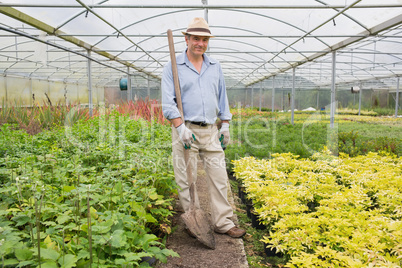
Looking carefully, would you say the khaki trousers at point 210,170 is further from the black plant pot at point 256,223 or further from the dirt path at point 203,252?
the black plant pot at point 256,223

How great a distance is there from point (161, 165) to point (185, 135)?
62 centimetres

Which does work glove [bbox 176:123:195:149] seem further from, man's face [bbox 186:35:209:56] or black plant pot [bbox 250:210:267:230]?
black plant pot [bbox 250:210:267:230]

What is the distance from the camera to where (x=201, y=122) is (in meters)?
2.51

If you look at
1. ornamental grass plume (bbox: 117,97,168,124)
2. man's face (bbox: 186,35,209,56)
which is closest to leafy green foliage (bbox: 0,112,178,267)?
man's face (bbox: 186,35,209,56)

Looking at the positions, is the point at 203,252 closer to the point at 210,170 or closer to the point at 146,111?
the point at 210,170

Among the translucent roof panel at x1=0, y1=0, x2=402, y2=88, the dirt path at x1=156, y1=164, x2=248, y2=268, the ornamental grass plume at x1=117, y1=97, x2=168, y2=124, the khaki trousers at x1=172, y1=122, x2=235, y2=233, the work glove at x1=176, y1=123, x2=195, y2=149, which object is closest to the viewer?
the dirt path at x1=156, y1=164, x2=248, y2=268

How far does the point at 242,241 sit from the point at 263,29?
7053 mm

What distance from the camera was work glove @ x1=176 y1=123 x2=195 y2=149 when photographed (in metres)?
2.29

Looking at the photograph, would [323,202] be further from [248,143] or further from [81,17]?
[81,17]

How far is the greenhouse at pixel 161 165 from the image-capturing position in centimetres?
166

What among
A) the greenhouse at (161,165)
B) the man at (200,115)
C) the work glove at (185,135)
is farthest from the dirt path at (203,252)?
the work glove at (185,135)

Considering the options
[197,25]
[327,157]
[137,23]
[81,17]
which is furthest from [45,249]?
→ [137,23]

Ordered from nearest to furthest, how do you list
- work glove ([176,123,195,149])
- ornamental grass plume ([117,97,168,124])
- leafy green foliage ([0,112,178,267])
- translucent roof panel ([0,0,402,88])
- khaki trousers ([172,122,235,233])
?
leafy green foliage ([0,112,178,267])
work glove ([176,123,195,149])
khaki trousers ([172,122,235,233])
translucent roof panel ([0,0,402,88])
ornamental grass plume ([117,97,168,124])

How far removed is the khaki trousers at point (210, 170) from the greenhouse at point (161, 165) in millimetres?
175
